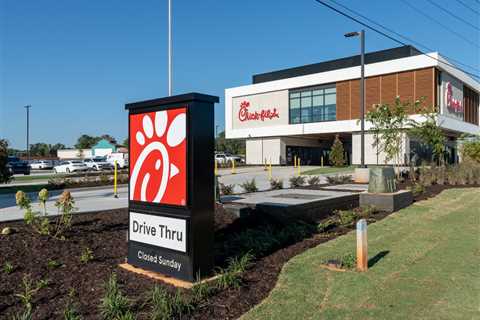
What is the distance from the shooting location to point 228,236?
23.9ft

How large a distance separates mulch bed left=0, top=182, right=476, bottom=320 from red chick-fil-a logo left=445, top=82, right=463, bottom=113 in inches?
1675

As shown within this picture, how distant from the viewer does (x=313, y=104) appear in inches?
1945

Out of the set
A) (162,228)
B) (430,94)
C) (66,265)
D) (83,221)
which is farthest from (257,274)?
Answer: (430,94)

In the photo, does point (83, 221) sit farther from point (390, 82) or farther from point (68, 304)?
point (390, 82)

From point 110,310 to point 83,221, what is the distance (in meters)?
3.72

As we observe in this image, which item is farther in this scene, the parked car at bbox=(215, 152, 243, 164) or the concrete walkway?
the parked car at bbox=(215, 152, 243, 164)

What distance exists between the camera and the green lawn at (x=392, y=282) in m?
4.25

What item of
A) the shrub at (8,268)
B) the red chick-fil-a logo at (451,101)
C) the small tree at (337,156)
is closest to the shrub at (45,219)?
the shrub at (8,268)

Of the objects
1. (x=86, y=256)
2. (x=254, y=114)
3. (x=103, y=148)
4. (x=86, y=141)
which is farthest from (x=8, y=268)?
(x=86, y=141)

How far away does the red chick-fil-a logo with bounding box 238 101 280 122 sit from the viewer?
5344cm

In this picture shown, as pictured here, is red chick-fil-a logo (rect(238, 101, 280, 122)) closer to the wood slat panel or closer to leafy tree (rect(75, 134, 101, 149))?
the wood slat panel

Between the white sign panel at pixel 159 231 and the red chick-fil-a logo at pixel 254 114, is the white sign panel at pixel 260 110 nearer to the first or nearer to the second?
the red chick-fil-a logo at pixel 254 114

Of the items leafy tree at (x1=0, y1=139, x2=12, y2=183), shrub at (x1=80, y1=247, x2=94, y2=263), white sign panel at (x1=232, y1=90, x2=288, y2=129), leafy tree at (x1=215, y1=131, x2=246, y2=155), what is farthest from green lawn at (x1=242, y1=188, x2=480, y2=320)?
leafy tree at (x1=215, y1=131, x2=246, y2=155)

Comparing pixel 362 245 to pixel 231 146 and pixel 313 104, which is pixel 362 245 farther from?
pixel 231 146
